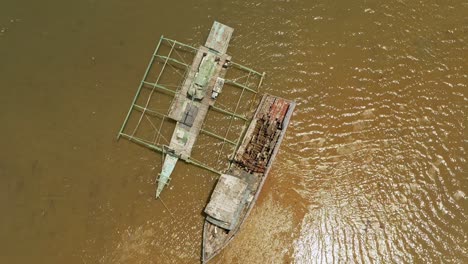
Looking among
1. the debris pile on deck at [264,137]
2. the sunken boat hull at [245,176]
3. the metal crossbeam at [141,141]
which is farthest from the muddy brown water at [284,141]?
the debris pile on deck at [264,137]

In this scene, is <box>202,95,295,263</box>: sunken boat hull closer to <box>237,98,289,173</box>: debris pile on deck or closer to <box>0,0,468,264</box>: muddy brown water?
<box>237,98,289,173</box>: debris pile on deck

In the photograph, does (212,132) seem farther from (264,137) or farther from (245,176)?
(245,176)

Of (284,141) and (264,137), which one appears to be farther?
(284,141)

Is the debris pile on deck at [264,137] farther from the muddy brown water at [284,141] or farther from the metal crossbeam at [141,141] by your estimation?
the metal crossbeam at [141,141]

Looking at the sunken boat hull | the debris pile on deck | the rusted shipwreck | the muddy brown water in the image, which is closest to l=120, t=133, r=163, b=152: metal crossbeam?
the rusted shipwreck

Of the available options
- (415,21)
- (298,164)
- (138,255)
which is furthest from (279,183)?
(415,21)

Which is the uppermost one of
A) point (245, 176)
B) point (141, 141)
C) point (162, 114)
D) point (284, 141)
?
point (284, 141)

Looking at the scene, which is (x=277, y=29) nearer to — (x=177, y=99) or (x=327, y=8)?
(x=327, y=8)

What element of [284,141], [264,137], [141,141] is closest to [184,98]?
[141,141]
